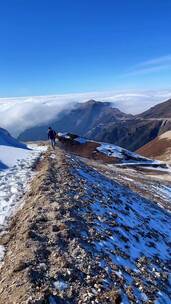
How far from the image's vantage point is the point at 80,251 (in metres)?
16.0

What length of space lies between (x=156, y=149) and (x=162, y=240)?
329ft

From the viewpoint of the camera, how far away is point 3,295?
12.6m

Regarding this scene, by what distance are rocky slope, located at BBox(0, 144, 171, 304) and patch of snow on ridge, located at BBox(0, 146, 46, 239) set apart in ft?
2.25

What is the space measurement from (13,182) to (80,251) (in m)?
13.3

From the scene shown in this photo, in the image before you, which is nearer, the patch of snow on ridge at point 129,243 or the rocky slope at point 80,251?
the rocky slope at point 80,251

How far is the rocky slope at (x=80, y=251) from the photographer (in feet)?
43.3

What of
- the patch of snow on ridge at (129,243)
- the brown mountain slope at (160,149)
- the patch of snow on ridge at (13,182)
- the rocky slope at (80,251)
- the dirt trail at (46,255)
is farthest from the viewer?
the brown mountain slope at (160,149)

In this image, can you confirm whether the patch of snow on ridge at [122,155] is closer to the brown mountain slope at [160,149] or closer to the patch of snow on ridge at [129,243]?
the brown mountain slope at [160,149]

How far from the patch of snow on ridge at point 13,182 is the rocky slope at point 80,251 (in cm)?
69

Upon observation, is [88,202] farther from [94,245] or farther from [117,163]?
[117,163]

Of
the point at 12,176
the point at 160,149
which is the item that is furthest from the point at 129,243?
the point at 160,149

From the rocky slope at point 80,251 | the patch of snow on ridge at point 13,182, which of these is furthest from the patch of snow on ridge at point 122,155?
the rocky slope at point 80,251

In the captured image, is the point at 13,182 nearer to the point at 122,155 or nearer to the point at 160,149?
the point at 122,155

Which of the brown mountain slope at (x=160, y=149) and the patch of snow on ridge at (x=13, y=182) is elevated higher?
the patch of snow on ridge at (x=13, y=182)
